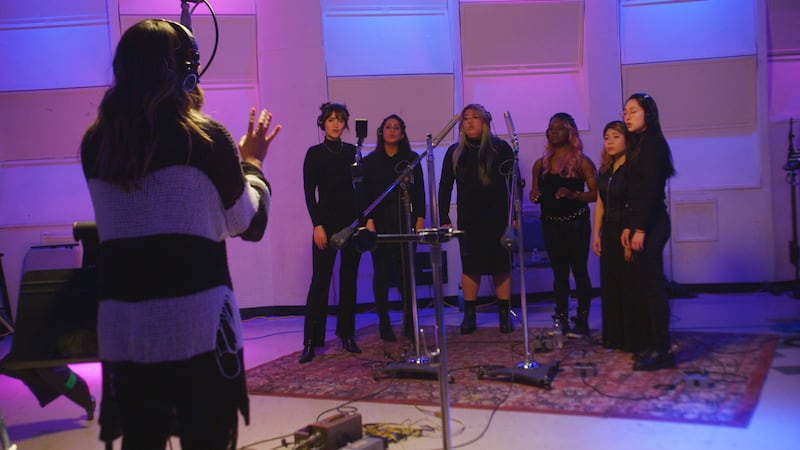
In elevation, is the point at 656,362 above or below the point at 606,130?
below

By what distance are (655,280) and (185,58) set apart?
10.6 feet

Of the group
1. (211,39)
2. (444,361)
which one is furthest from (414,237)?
(211,39)

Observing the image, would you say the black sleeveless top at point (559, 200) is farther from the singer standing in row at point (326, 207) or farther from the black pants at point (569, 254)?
the singer standing in row at point (326, 207)

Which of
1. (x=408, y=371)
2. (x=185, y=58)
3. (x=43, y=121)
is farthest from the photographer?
(x=43, y=121)

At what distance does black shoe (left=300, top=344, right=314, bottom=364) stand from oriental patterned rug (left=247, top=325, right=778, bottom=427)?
62mm

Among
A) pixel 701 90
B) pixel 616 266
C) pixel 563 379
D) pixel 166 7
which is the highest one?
pixel 166 7

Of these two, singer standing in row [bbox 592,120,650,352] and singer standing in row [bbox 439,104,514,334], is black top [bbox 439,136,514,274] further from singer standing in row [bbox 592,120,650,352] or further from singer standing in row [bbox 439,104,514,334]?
singer standing in row [bbox 592,120,650,352]

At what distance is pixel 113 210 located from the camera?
156 cm

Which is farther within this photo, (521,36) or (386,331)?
(521,36)

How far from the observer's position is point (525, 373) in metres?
3.78

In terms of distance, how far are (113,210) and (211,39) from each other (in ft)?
18.2

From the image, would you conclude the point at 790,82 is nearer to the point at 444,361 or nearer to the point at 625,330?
the point at 625,330

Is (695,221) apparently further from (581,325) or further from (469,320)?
(469,320)

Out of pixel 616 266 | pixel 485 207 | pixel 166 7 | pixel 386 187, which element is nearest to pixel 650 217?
pixel 616 266
